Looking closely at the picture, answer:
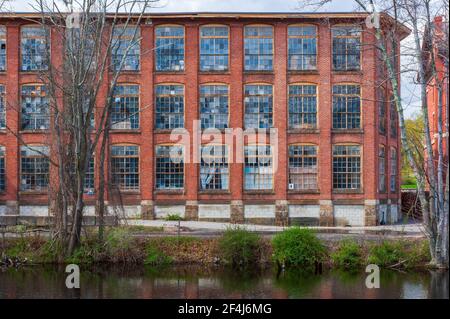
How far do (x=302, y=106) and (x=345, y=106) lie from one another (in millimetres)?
2418

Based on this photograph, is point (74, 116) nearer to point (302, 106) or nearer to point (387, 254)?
point (387, 254)

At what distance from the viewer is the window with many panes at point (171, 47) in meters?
34.1

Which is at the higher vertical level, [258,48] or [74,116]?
[258,48]

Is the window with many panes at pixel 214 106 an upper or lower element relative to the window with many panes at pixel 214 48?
lower

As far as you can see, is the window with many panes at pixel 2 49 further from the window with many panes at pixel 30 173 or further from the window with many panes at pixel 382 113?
the window with many panes at pixel 382 113

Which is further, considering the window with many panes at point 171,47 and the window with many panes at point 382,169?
the window with many panes at point 382,169

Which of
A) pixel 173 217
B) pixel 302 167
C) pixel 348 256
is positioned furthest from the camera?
pixel 302 167

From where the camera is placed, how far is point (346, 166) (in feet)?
111

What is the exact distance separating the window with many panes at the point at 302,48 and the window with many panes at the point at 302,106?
1.18 metres

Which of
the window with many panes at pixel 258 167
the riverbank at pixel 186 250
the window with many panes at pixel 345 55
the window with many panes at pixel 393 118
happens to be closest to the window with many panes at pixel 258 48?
the window with many panes at pixel 345 55

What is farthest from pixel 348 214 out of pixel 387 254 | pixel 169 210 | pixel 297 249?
pixel 297 249

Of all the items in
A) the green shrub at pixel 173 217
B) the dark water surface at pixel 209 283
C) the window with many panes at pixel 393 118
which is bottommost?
the dark water surface at pixel 209 283

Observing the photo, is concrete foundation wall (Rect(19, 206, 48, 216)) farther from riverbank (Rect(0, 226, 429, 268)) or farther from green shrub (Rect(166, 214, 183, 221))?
riverbank (Rect(0, 226, 429, 268))

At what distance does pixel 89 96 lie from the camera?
2241cm
